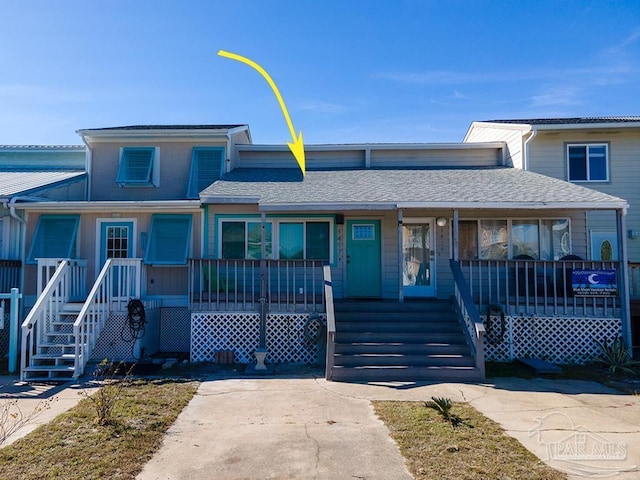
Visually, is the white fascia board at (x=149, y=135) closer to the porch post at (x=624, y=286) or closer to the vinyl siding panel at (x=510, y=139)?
the vinyl siding panel at (x=510, y=139)

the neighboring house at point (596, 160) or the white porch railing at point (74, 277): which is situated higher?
the neighboring house at point (596, 160)

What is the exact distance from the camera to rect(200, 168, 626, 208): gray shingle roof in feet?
30.1

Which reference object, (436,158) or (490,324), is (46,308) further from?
(436,158)

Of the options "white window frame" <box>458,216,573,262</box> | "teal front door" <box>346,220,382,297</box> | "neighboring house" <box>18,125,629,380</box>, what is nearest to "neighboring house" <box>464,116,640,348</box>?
"neighboring house" <box>18,125,629,380</box>

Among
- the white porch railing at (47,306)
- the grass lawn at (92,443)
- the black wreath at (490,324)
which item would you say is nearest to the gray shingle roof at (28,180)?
the white porch railing at (47,306)

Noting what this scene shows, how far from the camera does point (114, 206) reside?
10312 millimetres

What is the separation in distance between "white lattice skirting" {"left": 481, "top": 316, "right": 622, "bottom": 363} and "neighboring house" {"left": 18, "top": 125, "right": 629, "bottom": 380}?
1.2 inches

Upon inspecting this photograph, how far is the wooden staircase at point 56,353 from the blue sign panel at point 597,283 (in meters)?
10.1

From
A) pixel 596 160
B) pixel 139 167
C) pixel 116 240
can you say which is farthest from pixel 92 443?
pixel 596 160

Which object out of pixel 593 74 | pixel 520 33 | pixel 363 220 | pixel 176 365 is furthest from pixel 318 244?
pixel 593 74

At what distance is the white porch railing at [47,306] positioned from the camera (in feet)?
25.5

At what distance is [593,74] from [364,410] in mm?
13174

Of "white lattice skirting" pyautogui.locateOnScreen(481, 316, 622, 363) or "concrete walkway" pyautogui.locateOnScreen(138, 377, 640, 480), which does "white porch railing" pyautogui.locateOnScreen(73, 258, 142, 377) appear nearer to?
"concrete walkway" pyautogui.locateOnScreen(138, 377, 640, 480)

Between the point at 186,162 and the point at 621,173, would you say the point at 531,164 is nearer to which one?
the point at 621,173
